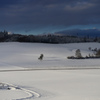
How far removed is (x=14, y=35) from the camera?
386 ft

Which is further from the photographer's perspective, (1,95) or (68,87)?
(68,87)

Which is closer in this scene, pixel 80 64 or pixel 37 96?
pixel 37 96

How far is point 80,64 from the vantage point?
54.7 meters

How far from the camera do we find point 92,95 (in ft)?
69.3

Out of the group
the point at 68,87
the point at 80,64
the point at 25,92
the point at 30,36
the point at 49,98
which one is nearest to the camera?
the point at 49,98

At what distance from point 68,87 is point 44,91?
9.66ft

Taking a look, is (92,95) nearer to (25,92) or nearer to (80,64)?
(25,92)

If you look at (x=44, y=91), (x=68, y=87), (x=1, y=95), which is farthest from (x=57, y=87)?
(x=1, y=95)

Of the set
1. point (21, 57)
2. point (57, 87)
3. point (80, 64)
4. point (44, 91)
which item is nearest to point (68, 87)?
point (57, 87)

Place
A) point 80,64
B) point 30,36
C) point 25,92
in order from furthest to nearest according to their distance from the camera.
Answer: point 30,36, point 80,64, point 25,92

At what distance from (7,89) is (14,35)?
9513cm

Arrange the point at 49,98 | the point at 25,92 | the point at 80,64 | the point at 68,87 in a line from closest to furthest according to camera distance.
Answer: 1. the point at 49,98
2. the point at 25,92
3. the point at 68,87
4. the point at 80,64

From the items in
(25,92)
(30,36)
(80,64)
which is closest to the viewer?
(25,92)

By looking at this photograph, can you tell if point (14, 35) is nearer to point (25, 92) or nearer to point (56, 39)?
point (56, 39)
